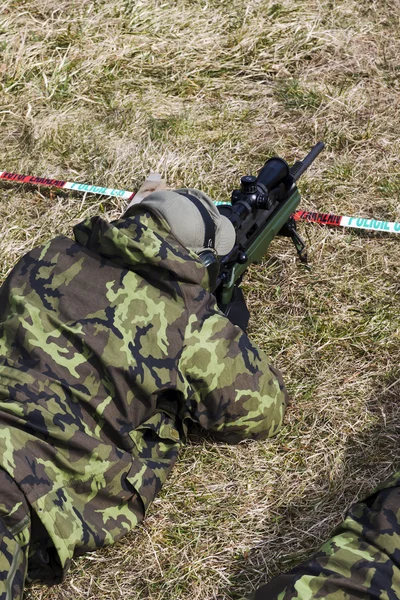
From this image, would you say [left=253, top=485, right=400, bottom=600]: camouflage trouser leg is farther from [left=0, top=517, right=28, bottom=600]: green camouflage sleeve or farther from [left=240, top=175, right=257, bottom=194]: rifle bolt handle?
[left=240, top=175, right=257, bottom=194]: rifle bolt handle

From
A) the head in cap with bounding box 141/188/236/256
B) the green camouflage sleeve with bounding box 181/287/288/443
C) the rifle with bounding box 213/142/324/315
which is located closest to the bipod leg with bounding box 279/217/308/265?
the rifle with bounding box 213/142/324/315

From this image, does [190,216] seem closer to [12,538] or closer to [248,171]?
[12,538]

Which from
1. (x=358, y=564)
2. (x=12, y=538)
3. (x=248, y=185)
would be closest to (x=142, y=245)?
(x=248, y=185)

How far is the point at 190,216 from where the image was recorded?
359 centimetres

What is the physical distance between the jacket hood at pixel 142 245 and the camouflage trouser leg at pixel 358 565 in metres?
1.35

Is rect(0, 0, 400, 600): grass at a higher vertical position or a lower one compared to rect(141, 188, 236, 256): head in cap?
lower

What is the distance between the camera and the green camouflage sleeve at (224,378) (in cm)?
346

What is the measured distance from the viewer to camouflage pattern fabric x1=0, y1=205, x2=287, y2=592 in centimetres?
308

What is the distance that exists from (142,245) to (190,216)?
37 centimetres

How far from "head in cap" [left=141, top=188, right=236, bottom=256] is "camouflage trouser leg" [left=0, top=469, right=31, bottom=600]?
53.0 inches

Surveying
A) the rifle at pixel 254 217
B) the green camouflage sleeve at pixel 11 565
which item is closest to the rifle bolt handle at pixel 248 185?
the rifle at pixel 254 217

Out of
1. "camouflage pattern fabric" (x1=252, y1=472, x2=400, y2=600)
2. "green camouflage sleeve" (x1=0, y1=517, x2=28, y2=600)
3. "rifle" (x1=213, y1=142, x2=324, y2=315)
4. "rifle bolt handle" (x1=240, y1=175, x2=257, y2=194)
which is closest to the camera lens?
"camouflage pattern fabric" (x1=252, y1=472, x2=400, y2=600)

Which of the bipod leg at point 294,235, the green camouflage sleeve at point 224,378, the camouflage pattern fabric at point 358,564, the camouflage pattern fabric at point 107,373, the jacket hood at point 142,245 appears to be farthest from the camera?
the bipod leg at point 294,235

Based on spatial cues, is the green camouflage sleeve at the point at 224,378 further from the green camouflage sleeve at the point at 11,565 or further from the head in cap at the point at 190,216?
the green camouflage sleeve at the point at 11,565
